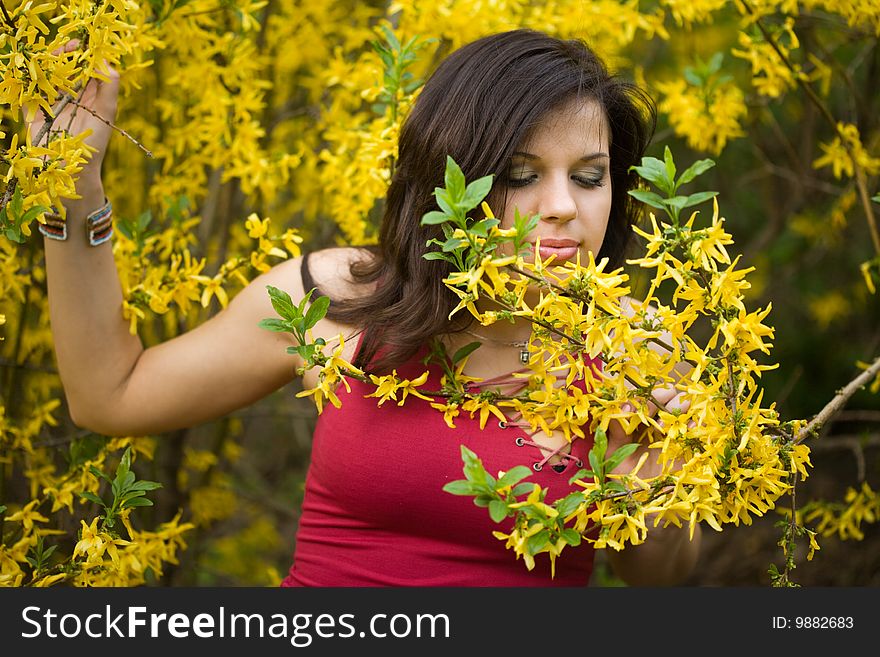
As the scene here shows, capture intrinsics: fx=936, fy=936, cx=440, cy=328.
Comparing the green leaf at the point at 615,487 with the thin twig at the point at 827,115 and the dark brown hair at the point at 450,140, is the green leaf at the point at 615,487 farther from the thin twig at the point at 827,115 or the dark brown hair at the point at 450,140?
the thin twig at the point at 827,115

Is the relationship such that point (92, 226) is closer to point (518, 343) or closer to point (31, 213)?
point (31, 213)

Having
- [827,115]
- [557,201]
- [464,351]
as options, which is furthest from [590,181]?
[827,115]

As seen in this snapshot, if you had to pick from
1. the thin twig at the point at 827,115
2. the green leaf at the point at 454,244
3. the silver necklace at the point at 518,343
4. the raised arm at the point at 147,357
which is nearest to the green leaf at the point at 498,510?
the green leaf at the point at 454,244

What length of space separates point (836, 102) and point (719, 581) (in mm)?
2017

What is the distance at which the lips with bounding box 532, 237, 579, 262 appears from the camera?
1.48 metres

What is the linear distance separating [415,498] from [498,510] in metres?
0.54

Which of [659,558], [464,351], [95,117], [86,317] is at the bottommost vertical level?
[659,558]

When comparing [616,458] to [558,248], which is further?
[558,248]

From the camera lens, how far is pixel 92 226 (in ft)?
5.46

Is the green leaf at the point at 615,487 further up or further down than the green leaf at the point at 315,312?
further down

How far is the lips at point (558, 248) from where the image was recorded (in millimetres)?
1476

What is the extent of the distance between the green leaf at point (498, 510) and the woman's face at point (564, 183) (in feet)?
1.62

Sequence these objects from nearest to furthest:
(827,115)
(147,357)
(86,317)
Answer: (86,317) → (147,357) → (827,115)

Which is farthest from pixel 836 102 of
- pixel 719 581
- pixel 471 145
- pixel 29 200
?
pixel 29 200
